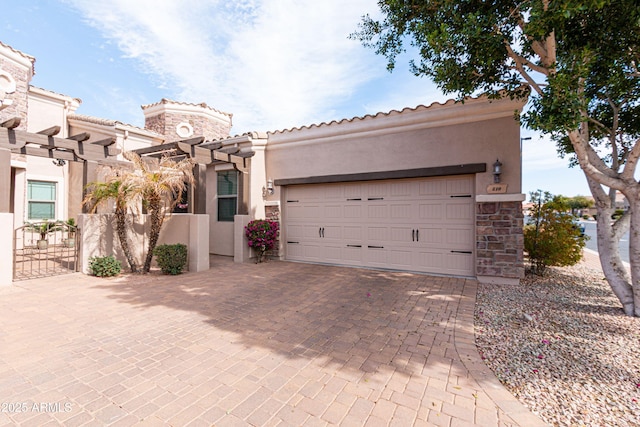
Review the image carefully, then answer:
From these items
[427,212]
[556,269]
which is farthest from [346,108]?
[556,269]

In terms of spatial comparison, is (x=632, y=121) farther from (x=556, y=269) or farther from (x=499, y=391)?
(x=499, y=391)

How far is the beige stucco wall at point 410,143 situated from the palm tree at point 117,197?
400cm

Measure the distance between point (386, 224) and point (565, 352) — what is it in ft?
15.4

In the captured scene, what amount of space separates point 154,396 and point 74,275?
6.05m

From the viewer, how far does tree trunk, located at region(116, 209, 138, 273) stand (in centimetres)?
707

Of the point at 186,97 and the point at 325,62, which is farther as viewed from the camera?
the point at 186,97

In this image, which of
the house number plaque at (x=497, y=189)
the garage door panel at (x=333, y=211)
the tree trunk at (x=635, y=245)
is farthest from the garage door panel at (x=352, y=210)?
Result: the tree trunk at (x=635, y=245)

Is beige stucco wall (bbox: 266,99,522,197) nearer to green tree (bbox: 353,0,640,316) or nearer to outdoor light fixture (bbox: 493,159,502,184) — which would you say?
outdoor light fixture (bbox: 493,159,502,184)

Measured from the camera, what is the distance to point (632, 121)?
233 inches

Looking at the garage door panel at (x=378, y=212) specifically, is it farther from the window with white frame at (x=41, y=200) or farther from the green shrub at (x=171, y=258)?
the window with white frame at (x=41, y=200)

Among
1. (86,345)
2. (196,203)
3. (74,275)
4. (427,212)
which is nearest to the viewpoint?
(86,345)

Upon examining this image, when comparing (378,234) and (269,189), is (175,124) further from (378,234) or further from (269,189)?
(378,234)

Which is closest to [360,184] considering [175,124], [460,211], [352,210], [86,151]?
[352,210]

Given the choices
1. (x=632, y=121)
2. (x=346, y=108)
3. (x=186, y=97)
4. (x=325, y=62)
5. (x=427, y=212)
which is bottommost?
(x=427, y=212)
